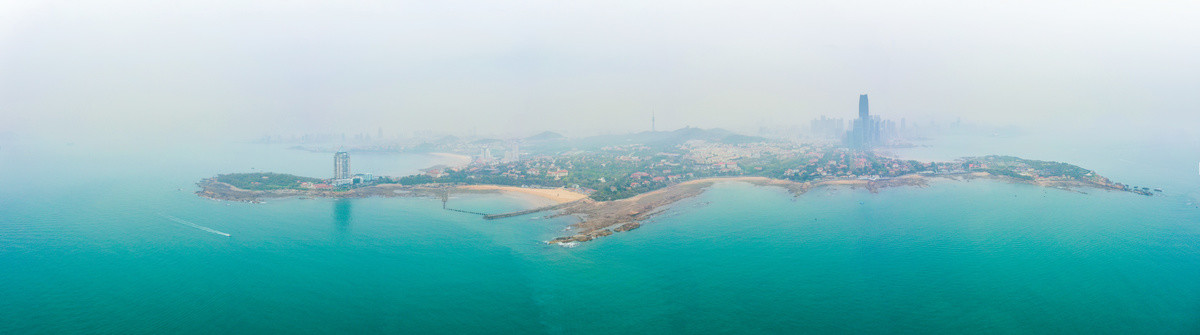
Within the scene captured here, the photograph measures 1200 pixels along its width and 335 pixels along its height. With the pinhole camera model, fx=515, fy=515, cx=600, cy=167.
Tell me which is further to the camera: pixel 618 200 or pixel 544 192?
pixel 544 192

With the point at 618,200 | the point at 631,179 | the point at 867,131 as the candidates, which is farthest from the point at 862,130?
the point at 618,200

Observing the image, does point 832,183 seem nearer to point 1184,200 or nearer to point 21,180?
point 1184,200

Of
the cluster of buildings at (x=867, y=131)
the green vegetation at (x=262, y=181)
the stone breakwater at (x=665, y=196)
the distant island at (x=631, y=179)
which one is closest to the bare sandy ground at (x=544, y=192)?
the distant island at (x=631, y=179)

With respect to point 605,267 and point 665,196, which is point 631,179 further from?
point 605,267

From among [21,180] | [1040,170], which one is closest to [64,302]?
[21,180]

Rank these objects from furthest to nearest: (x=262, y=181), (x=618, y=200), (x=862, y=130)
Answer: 1. (x=862, y=130)
2. (x=262, y=181)
3. (x=618, y=200)
